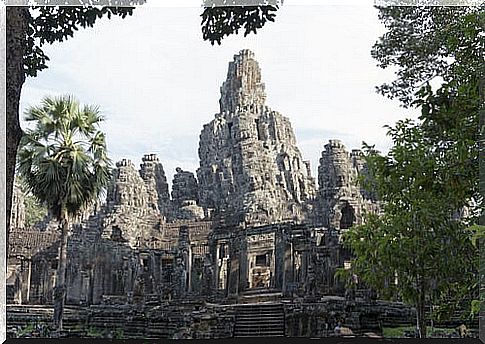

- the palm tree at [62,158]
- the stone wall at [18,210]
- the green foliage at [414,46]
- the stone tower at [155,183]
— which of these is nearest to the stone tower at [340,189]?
the green foliage at [414,46]

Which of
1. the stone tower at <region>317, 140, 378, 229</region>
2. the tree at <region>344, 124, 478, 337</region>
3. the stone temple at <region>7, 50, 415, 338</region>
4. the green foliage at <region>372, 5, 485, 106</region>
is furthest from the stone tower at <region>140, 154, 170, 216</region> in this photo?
the green foliage at <region>372, 5, 485, 106</region>

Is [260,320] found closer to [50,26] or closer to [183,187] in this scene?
[183,187]

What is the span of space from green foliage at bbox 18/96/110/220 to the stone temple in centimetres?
17

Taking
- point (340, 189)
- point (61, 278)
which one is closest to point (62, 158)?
point (61, 278)

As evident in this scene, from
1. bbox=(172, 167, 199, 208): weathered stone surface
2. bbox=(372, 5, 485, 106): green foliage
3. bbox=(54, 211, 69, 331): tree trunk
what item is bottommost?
bbox=(54, 211, 69, 331): tree trunk

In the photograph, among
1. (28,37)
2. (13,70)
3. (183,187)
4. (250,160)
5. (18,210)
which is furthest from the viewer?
(250,160)

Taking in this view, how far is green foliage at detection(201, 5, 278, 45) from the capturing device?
5.70m

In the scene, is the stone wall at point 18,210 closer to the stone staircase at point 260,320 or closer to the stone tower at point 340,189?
the stone staircase at point 260,320

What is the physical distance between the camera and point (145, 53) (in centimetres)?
665

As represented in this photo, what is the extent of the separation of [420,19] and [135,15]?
2.36 m

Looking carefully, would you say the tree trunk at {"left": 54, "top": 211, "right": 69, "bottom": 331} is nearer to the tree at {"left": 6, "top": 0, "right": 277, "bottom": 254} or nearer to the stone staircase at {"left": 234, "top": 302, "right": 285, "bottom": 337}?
the tree at {"left": 6, "top": 0, "right": 277, "bottom": 254}

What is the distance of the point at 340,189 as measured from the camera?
7176 mm

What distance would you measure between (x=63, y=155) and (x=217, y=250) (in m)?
1.82

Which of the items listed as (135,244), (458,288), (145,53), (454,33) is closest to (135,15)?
(145,53)
